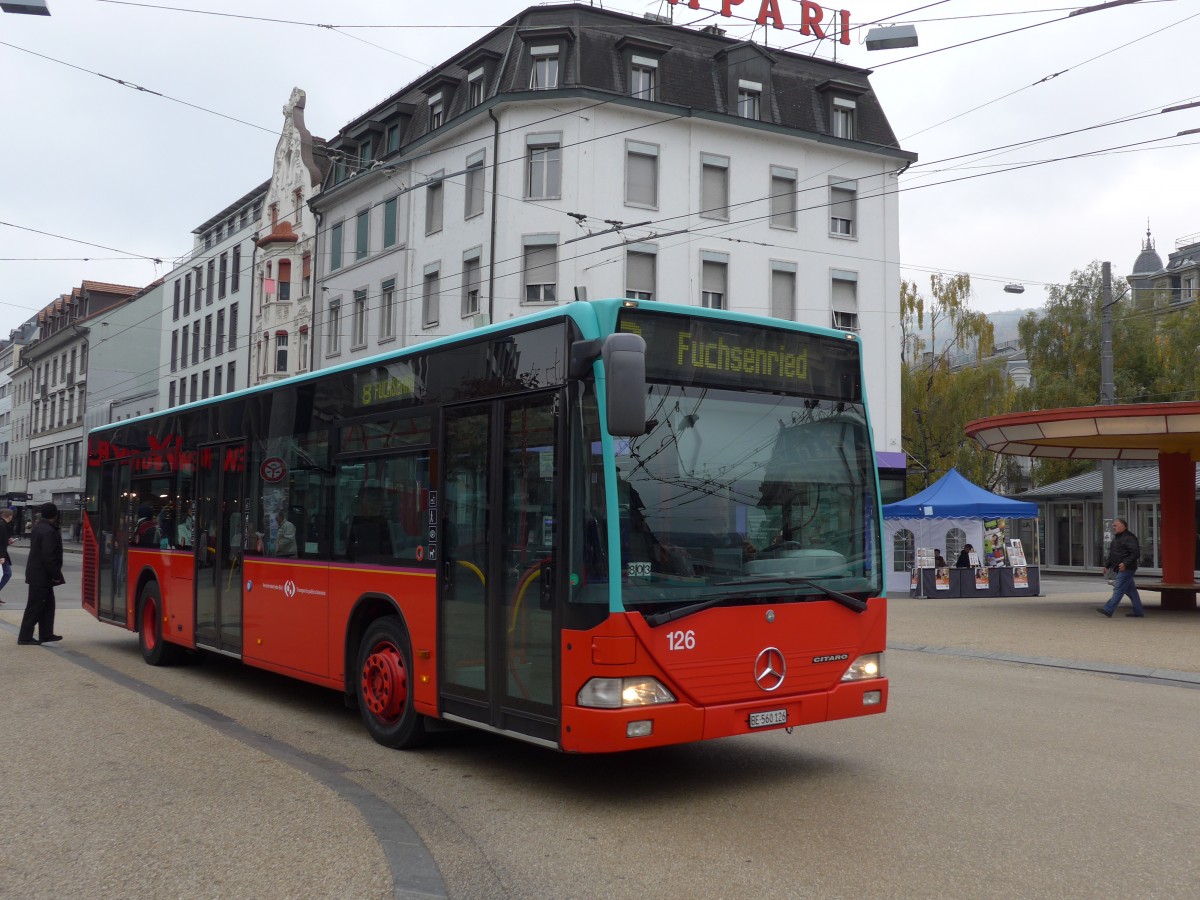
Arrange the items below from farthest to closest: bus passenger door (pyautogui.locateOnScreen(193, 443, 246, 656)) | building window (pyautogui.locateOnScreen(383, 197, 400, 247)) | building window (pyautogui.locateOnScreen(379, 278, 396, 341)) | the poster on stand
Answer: building window (pyautogui.locateOnScreen(383, 197, 400, 247)) < building window (pyautogui.locateOnScreen(379, 278, 396, 341)) < the poster on stand < bus passenger door (pyautogui.locateOnScreen(193, 443, 246, 656))

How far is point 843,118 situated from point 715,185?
579 centimetres

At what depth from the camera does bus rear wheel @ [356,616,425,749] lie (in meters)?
7.91

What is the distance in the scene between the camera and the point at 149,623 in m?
12.8

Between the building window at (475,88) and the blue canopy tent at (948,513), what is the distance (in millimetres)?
16852

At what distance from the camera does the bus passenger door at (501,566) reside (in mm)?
6547

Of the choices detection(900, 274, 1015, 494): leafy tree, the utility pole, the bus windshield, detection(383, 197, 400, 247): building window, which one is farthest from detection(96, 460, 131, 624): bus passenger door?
detection(900, 274, 1015, 494): leafy tree

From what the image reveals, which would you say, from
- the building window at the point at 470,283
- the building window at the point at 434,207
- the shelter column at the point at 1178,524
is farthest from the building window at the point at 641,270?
the shelter column at the point at 1178,524

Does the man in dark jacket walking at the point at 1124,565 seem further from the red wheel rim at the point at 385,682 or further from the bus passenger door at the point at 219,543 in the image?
the red wheel rim at the point at 385,682

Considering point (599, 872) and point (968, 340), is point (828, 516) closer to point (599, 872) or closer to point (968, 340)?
point (599, 872)

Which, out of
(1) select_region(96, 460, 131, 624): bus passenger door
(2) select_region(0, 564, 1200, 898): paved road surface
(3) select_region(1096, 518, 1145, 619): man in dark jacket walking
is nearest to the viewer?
(2) select_region(0, 564, 1200, 898): paved road surface

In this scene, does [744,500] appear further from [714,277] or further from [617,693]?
[714,277]

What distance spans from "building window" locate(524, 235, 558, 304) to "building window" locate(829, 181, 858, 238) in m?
9.14

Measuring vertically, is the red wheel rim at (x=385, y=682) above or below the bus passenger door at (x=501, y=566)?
below

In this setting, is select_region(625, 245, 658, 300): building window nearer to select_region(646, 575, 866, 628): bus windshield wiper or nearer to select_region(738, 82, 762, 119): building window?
select_region(738, 82, 762, 119): building window
